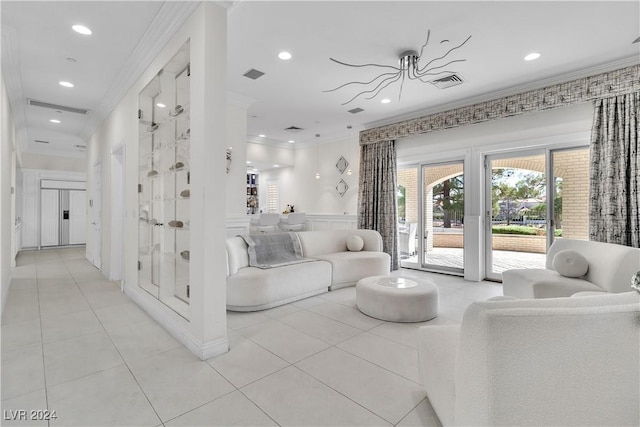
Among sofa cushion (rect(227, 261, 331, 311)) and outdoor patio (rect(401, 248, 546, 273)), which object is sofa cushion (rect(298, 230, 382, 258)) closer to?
sofa cushion (rect(227, 261, 331, 311))

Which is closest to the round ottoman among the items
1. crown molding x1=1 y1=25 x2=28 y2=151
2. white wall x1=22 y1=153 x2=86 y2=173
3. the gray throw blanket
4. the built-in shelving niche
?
the gray throw blanket

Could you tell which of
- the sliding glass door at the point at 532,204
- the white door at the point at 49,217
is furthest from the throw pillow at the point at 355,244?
the white door at the point at 49,217

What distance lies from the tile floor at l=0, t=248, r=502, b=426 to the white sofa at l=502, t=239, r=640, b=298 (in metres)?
0.71

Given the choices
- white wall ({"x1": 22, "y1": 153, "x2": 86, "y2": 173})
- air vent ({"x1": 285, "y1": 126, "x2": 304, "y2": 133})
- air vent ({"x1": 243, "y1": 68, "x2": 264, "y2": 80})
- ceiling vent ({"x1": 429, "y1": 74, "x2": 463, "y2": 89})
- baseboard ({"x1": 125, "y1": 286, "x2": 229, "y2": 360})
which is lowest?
baseboard ({"x1": 125, "y1": 286, "x2": 229, "y2": 360})

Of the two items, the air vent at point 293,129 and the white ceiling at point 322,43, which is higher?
the air vent at point 293,129

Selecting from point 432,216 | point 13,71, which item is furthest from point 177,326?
point 432,216

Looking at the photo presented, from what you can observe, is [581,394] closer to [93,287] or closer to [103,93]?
[93,287]

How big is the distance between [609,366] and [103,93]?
5912mm

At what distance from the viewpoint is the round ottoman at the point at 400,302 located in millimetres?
3064

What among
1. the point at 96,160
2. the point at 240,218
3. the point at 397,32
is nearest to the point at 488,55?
the point at 397,32

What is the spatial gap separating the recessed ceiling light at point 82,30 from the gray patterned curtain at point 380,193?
4618 millimetres

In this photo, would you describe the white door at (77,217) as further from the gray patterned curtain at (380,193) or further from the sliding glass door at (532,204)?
the sliding glass door at (532,204)

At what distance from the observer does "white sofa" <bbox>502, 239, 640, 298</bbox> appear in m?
2.71

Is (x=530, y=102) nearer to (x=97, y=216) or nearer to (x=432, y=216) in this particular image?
(x=432, y=216)
